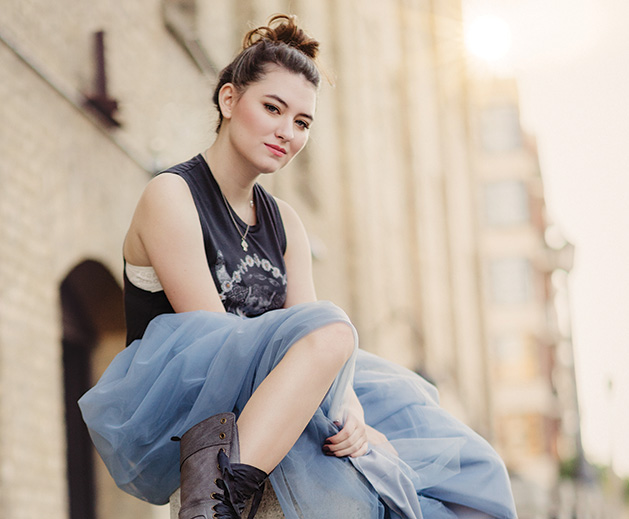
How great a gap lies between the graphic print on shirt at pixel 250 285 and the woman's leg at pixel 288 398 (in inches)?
24.8

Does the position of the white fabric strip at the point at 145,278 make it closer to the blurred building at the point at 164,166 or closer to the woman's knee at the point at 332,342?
the woman's knee at the point at 332,342

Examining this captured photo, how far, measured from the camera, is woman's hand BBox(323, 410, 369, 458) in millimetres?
2230

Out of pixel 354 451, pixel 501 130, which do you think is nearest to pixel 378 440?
pixel 354 451

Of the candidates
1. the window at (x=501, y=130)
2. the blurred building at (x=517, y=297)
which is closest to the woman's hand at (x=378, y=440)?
the blurred building at (x=517, y=297)

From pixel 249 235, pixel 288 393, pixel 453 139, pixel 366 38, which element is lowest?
pixel 453 139

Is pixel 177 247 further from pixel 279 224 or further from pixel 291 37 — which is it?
pixel 291 37

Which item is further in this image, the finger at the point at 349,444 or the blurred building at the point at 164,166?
the blurred building at the point at 164,166

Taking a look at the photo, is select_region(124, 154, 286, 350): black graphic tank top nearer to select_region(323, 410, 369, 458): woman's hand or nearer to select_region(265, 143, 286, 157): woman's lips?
select_region(265, 143, 286, 157): woman's lips

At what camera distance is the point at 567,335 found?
15117 mm

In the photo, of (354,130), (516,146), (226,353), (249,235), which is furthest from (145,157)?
(516,146)

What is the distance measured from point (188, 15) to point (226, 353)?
5897mm

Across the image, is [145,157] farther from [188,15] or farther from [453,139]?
[453,139]

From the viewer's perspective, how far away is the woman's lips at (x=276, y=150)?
272 cm

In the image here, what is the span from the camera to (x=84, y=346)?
5797mm
